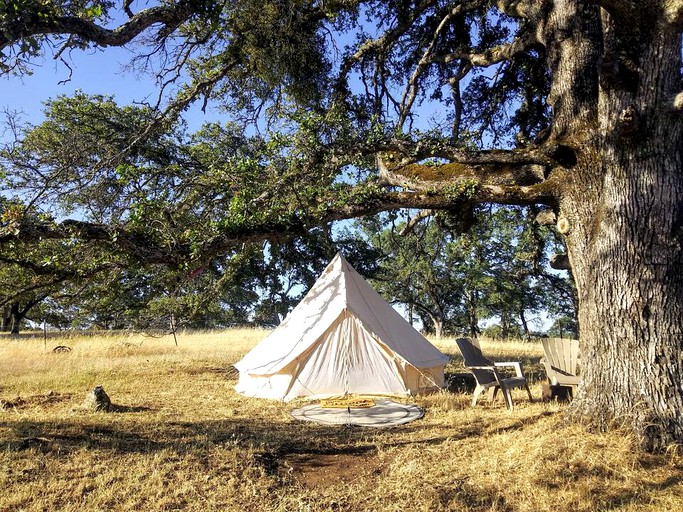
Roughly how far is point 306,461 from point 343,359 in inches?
143

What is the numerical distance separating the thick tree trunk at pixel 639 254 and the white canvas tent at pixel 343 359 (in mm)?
3720

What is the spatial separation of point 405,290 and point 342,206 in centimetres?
2488

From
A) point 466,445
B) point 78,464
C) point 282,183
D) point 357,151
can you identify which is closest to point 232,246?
point 282,183

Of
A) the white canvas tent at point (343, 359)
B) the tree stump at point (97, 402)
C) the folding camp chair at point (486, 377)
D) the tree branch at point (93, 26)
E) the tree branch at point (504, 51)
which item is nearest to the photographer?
the tree branch at point (93, 26)

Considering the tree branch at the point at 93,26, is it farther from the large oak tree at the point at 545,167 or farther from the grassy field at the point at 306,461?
the grassy field at the point at 306,461

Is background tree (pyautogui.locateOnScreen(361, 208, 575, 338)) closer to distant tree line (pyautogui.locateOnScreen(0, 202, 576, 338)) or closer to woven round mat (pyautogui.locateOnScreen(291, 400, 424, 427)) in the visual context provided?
distant tree line (pyautogui.locateOnScreen(0, 202, 576, 338))

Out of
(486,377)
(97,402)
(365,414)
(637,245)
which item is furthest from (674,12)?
(97,402)

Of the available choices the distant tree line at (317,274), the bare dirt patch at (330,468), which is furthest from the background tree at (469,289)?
the bare dirt patch at (330,468)

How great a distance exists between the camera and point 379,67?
8930 mm

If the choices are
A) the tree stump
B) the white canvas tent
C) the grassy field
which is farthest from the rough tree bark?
the tree stump

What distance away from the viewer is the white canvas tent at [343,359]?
816 cm

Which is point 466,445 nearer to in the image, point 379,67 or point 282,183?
point 282,183

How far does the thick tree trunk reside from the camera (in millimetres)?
4512

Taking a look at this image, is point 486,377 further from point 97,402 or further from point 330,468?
point 97,402
